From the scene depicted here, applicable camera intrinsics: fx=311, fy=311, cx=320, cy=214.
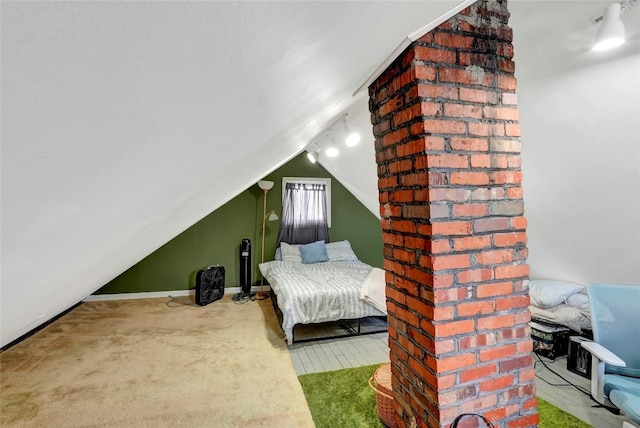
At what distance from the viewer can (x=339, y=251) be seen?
5.43m

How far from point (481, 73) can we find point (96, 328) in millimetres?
4551

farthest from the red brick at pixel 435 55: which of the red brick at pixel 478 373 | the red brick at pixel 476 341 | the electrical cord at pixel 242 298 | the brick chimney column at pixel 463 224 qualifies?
the electrical cord at pixel 242 298

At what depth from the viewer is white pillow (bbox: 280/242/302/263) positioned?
512 centimetres

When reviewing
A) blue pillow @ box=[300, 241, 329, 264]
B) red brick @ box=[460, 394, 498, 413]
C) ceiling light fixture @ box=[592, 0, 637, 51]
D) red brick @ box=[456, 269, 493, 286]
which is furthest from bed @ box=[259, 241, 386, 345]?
ceiling light fixture @ box=[592, 0, 637, 51]

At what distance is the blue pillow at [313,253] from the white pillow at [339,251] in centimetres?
12

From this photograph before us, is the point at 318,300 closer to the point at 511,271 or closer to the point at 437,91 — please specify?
the point at 511,271

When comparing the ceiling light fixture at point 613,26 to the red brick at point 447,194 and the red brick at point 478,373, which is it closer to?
the red brick at point 447,194

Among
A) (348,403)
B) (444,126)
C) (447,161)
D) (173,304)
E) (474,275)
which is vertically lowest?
(348,403)

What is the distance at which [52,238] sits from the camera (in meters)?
0.75

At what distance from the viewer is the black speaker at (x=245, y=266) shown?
4.96 m

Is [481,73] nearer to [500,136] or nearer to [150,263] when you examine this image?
[500,136]

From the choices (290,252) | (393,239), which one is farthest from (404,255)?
(290,252)

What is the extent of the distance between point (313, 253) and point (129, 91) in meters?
4.84

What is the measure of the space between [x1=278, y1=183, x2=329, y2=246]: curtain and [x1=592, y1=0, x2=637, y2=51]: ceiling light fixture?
4.49 meters
